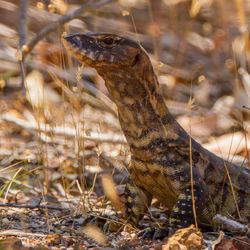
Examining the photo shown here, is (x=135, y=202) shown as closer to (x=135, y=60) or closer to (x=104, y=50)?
(x=135, y=60)

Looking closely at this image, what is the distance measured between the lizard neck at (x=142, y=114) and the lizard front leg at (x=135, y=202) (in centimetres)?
50

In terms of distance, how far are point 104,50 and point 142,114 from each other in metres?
0.62

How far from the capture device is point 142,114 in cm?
354

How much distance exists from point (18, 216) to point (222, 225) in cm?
177

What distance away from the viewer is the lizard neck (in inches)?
137

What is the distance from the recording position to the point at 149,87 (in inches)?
140

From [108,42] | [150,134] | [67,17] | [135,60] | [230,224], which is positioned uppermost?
[67,17]

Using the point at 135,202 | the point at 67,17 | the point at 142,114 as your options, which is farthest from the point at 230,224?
the point at 67,17

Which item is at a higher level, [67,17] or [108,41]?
[67,17]

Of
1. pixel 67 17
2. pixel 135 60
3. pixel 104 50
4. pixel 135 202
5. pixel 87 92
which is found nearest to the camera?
pixel 104 50

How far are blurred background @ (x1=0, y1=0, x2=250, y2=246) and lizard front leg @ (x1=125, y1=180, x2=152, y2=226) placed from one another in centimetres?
39

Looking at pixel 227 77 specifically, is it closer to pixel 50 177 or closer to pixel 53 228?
pixel 50 177

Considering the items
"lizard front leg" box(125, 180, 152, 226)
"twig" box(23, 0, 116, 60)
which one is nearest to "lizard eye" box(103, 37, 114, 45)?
"lizard front leg" box(125, 180, 152, 226)

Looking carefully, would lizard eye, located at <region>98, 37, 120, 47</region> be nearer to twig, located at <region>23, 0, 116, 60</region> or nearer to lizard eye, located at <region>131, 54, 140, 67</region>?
lizard eye, located at <region>131, 54, 140, 67</region>
